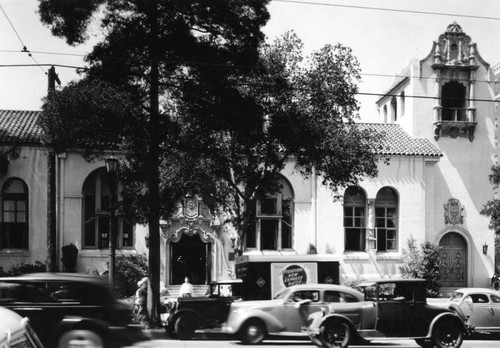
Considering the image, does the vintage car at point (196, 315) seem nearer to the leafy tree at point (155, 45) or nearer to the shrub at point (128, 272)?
the leafy tree at point (155, 45)

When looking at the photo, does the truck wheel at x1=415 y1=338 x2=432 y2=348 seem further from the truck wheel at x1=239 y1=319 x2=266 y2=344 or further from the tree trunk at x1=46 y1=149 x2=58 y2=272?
the tree trunk at x1=46 y1=149 x2=58 y2=272

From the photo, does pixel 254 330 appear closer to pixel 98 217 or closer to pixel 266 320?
pixel 266 320

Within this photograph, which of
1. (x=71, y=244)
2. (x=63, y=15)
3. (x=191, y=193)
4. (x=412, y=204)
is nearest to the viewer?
(x=63, y=15)

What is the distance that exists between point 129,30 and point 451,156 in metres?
20.0

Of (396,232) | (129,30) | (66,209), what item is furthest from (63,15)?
(396,232)

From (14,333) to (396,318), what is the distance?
1020cm

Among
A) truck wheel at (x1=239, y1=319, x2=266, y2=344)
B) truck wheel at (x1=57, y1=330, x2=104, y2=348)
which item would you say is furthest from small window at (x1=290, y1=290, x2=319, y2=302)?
truck wheel at (x1=57, y1=330, x2=104, y2=348)

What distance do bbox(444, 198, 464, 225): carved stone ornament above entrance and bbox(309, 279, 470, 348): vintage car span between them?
17.7 m

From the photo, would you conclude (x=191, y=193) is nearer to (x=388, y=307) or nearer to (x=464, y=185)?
(x=388, y=307)

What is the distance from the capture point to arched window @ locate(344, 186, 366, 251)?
29391 mm

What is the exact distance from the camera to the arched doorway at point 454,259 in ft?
98.8

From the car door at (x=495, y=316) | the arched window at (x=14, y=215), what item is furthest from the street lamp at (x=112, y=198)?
the arched window at (x=14, y=215)

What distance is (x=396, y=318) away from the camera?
1332 cm

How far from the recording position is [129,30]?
16.4m
